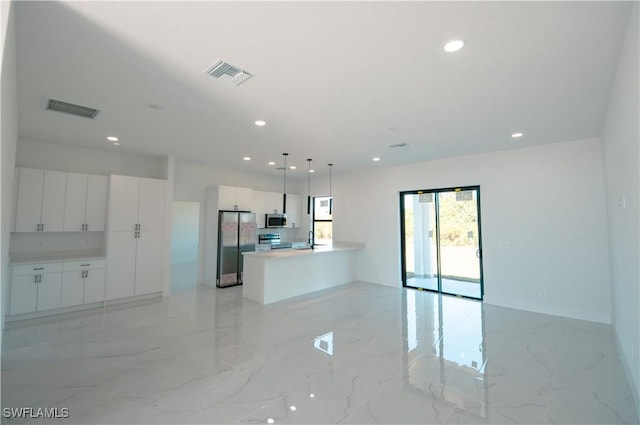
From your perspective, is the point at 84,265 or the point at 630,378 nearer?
the point at 630,378

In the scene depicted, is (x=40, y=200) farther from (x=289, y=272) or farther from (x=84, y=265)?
(x=289, y=272)

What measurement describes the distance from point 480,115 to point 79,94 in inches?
184

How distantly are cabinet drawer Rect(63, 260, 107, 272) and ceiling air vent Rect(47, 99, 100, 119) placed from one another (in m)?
2.53

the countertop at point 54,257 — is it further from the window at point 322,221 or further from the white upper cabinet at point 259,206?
the window at point 322,221

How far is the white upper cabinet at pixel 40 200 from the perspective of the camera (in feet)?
14.6

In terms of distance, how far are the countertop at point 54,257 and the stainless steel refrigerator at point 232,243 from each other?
2153 mm

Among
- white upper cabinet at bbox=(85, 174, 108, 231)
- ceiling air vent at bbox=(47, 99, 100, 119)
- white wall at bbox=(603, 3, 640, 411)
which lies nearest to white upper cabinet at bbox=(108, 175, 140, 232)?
white upper cabinet at bbox=(85, 174, 108, 231)

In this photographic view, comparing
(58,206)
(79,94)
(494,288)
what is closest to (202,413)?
(79,94)

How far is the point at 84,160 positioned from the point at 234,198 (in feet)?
9.37

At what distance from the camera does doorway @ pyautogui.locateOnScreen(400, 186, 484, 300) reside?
569 centimetres

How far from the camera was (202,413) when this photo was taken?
2.21 m

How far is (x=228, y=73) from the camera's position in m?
2.61

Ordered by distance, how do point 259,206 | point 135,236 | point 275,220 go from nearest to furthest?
point 135,236 → point 259,206 → point 275,220

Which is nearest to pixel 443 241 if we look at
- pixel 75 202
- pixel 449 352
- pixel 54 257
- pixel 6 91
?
pixel 449 352
